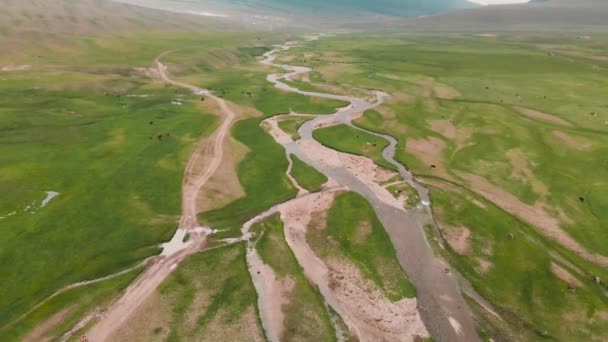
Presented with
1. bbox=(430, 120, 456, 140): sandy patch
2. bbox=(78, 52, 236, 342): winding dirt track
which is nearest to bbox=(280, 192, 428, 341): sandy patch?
bbox=(78, 52, 236, 342): winding dirt track

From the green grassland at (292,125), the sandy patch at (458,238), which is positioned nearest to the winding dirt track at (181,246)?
the green grassland at (292,125)

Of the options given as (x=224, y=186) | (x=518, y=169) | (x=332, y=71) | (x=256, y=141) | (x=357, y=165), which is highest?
(x=332, y=71)

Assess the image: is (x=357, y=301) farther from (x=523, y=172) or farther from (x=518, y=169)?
(x=518, y=169)

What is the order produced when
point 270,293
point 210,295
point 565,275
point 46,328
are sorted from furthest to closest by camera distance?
point 565,275, point 270,293, point 210,295, point 46,328

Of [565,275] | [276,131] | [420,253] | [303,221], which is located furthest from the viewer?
[276,131]

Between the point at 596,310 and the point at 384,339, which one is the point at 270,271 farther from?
the point at 596,310

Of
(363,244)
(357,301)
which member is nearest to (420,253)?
(363,244)

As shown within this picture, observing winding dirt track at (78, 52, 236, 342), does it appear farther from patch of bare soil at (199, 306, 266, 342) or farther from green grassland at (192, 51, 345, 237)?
patch of bare soil at (199, 306, 266, 342)
